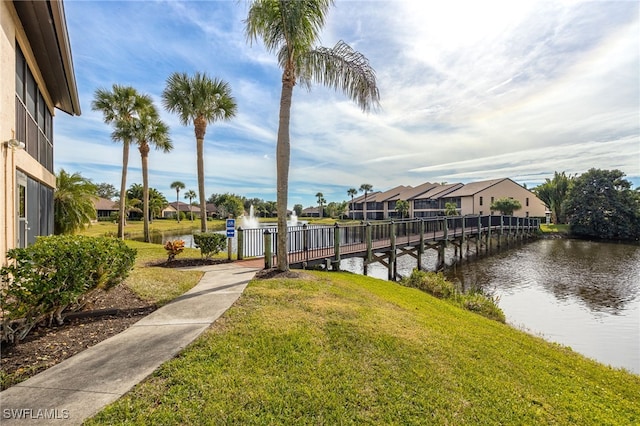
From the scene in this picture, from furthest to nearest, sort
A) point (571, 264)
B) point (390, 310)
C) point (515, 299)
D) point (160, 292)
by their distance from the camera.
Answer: point (571, 264) → point (515, 299) → point (160, 292) → point (390, 310)

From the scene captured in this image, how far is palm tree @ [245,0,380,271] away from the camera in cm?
812

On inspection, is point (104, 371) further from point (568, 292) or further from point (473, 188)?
point (473, 188)

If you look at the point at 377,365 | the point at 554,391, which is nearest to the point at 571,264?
the point at 554,391

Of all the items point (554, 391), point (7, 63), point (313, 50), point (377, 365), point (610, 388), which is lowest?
point (610, 388)

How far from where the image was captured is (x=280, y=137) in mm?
8492

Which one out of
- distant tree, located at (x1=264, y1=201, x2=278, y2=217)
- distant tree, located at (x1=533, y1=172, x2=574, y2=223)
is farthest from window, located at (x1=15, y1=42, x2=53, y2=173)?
distant tree, located at (x1=264, y1=201, x2=278, y2=217)

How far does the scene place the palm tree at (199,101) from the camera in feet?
53.3

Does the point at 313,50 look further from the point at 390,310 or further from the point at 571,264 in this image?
the point at 571,264

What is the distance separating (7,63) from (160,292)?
532cm

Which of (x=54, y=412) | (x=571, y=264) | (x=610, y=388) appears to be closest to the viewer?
(x=54, y=412)

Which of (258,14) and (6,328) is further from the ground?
(258,14)

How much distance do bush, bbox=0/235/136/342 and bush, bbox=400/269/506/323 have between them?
9.79 meters

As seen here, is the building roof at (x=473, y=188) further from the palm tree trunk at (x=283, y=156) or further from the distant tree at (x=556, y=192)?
the palm tree trunk at (x=283, y=156)

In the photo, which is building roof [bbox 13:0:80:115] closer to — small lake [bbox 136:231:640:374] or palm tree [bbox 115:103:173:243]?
palm tree [bbox 115:103:173:243]
